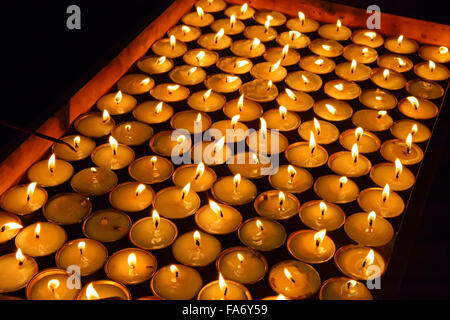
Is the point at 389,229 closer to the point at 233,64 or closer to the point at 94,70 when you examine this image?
the point at 233,64

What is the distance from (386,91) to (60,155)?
1397 millimetres

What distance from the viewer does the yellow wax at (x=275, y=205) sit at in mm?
1664

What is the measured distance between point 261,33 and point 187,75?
0.53 metres

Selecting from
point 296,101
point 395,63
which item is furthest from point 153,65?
point 395,63

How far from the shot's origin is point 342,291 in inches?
56.8

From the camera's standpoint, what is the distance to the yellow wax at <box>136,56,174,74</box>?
226 centimetres

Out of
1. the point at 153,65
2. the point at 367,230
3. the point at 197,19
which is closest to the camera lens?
the point at 367,230

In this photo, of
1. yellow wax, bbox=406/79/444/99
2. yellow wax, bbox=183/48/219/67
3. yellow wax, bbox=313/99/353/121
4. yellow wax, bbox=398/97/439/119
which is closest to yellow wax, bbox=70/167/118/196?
yellow wax, bbox=183/48/219/67

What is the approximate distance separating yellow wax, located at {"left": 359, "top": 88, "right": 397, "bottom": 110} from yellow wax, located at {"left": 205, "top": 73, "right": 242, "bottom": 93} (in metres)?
0.54

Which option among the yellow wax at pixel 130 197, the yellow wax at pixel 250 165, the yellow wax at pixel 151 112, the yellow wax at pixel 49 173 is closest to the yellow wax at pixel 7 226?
the yellow wax at pixel 49 173

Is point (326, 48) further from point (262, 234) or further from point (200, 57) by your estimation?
point (262, 234)

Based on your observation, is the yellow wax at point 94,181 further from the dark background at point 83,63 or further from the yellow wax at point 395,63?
the yellow wax at point 395,63

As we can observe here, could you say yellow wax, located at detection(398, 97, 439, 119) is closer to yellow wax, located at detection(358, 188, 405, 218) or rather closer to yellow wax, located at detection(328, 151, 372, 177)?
yellow wax, located at detection(328, 151, 372, 177)

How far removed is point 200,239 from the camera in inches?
62.3
